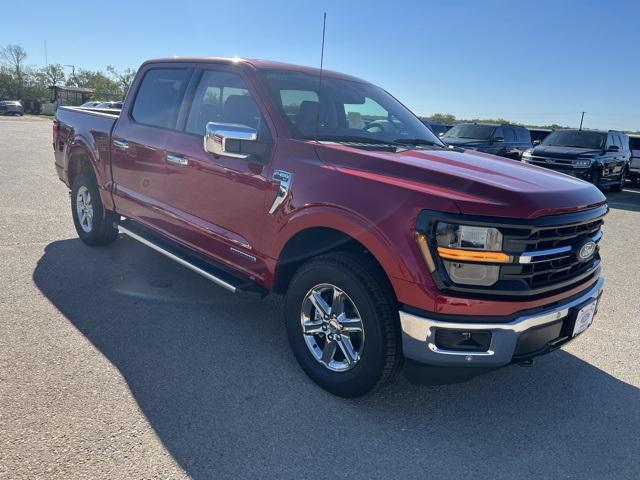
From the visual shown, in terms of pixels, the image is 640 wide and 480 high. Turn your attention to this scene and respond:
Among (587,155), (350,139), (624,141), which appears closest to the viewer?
(350,139)

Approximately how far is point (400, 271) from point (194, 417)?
135cm

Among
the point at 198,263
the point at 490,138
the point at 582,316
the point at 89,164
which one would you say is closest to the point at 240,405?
the point at 198,263

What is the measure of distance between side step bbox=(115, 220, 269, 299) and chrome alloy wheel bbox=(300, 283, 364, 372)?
480 mm

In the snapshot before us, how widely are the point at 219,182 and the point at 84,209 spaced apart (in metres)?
2.83

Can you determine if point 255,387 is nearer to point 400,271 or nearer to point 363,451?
Answer: point 363,451

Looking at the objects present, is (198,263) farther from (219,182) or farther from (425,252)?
(425,252)

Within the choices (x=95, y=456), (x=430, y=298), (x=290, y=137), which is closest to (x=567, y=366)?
(x=430, y=298)

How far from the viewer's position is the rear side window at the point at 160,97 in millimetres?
4277

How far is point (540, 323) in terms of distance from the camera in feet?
8.52

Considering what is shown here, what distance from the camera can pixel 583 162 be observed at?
12.7m

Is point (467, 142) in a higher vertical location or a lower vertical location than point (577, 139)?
lower

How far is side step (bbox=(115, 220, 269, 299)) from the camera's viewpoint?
345 cm

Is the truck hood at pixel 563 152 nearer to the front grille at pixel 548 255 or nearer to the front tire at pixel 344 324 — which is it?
the front grille at pixel 548 255

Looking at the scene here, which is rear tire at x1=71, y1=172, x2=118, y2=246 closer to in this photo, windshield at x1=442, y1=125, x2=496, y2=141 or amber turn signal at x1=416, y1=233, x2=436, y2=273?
amber turn signal at x1=416, y1=233, x2=436, y2=273
